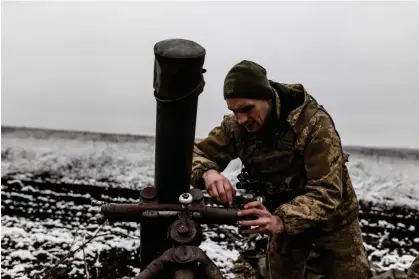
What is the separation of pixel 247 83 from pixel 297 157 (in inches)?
Result: 28.1

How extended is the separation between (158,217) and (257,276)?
3273 millimetres

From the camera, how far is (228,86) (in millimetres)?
3258

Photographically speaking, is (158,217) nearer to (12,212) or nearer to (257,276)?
(257,276)

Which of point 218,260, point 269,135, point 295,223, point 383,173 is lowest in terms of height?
point 218,260

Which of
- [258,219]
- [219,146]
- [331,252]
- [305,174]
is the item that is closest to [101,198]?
[219,146]

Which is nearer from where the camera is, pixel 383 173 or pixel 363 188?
pixel 363 188

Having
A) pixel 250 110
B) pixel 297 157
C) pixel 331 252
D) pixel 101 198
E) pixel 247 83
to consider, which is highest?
pixel 247 83

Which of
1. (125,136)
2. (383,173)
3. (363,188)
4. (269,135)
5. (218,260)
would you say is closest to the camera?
(269,135)

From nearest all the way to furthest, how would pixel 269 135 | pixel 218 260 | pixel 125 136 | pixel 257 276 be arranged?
pixel 269 135 → pixel 257 276 → pixel 218 260 → pixel 125 136

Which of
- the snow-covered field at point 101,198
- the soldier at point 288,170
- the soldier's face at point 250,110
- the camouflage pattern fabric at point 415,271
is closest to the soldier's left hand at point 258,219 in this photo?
the soldier at point 288,170

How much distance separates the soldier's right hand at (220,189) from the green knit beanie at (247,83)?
21.5 inches

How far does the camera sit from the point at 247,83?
3.22m

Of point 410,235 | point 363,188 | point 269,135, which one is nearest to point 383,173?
point 363,188

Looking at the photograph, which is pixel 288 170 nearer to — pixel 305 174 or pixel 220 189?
pixel 305 174
